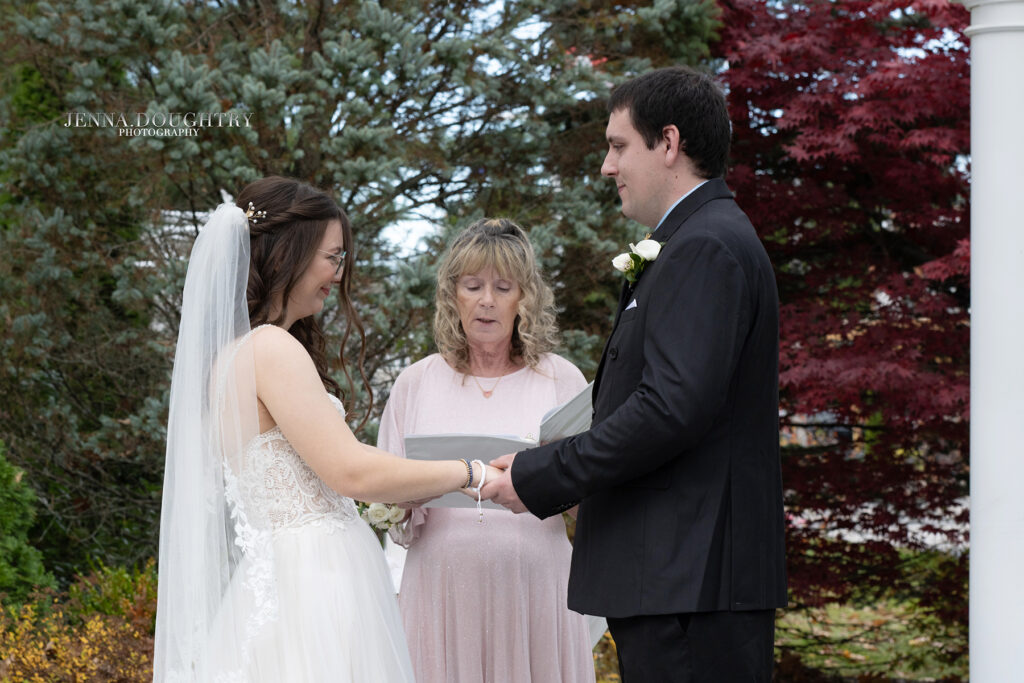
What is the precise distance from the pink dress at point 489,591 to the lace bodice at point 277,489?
801 millimetres

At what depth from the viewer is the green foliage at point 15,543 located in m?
5.08

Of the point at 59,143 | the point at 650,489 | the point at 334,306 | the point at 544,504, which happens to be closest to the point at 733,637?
the point at 650,489

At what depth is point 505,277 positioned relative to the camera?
3.77 meters

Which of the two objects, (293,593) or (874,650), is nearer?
(293,593)

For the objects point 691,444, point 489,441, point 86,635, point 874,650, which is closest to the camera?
point 691,444

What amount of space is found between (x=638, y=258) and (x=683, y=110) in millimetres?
383

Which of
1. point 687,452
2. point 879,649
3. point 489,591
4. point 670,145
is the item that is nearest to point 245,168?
point 489,591

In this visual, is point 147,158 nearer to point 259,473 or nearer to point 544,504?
point 259,473

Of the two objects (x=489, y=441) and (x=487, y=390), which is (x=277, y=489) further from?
(x=487, y=390)

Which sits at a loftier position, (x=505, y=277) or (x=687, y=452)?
(x=505, y=277)

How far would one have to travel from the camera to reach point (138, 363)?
20.6 feet

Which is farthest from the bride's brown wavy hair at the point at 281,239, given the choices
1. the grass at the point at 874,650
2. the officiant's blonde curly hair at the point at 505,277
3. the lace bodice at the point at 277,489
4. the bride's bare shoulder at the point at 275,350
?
the grass at the point at 874,650

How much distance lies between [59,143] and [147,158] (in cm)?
57

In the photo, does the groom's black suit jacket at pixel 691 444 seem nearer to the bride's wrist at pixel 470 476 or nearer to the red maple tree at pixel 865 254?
the bride's wrist at pixel 470 476
